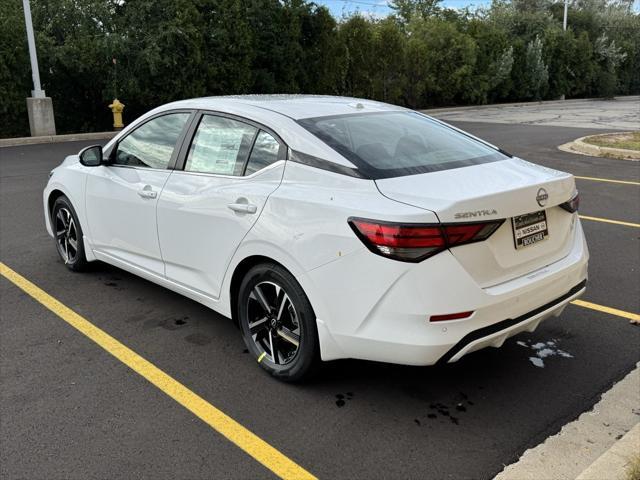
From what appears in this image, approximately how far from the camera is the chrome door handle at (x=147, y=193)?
14.1 feet

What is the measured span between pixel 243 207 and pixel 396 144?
998mm

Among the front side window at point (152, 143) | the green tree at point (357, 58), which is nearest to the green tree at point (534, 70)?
the green tree at point (357, 58)

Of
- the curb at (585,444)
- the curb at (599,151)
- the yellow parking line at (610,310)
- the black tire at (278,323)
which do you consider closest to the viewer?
the curb at (585,444)

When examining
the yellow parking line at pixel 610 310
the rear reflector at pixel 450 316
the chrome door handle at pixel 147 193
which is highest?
the chrome door handle at pixel 147 193

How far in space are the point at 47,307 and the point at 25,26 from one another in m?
15.4

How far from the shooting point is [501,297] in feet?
10.1

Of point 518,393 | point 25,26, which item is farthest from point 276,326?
point 25,26

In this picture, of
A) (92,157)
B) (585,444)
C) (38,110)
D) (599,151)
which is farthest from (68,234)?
(38,110)

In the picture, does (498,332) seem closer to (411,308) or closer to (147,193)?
(411,308)

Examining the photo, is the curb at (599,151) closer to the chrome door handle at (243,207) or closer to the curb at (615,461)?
the curb at (615,461)

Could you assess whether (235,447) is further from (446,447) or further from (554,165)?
(554,165)

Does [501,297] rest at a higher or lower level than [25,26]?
lower

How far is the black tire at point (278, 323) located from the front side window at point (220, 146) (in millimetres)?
714

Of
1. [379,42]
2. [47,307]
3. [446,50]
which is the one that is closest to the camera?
[47,307]
